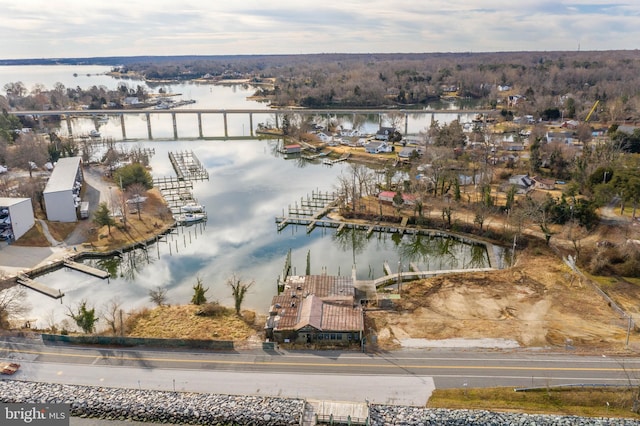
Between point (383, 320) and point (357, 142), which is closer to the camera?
point (383, 320)

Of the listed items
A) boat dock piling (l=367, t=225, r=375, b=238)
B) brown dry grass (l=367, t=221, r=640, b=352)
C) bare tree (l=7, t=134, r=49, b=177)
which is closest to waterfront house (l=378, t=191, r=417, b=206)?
boat dock piling (l=367, t=225, r=375, b=238)

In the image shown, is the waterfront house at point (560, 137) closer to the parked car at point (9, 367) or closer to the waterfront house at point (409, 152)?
the waterfront house at point (409, 152)

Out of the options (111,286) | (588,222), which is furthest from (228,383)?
(588,222)

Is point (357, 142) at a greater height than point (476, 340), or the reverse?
point (357, 142)

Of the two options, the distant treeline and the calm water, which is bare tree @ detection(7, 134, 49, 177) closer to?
the calm water

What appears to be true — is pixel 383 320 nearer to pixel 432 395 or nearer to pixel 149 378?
pixel 432 395

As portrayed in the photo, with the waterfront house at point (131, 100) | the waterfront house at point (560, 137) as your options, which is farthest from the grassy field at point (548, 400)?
the waterfront house at point (131, 100)
